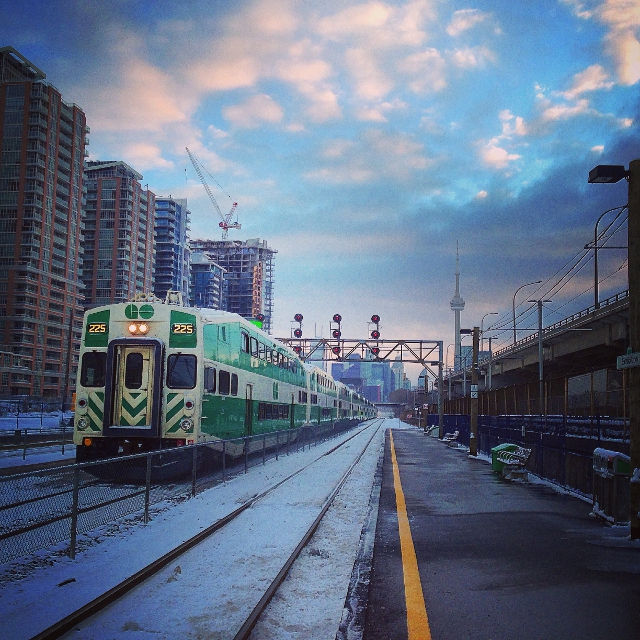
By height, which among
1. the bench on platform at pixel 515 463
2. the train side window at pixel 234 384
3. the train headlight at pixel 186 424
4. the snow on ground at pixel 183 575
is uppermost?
the train side window at pixel 234 384

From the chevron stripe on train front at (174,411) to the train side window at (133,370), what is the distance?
0.85 m

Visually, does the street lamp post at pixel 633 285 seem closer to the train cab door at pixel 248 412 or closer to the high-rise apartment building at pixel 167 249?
the train cab door at pixel 248 412

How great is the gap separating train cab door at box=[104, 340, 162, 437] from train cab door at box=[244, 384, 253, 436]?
5019mm

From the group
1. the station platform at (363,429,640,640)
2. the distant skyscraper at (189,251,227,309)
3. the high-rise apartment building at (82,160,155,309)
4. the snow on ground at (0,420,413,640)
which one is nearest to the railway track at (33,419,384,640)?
the snow on ground at (0,420,413,640)

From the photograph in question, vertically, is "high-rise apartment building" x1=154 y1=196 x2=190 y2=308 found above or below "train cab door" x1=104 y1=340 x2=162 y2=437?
above

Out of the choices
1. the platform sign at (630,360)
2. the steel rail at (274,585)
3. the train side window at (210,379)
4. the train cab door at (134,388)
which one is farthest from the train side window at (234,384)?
the platform sign at (630,360)

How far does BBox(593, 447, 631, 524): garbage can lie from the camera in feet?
31.8

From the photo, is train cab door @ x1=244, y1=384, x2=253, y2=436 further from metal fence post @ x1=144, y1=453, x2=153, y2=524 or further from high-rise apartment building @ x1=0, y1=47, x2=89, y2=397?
high-rise apartment building @ x1=0, y1=47, x2=89, y2=397

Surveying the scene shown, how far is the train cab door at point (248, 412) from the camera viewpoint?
1900 cm

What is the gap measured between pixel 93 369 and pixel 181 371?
2102mm

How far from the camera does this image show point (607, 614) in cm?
564

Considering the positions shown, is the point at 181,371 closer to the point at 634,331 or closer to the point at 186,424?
the point at 186,424

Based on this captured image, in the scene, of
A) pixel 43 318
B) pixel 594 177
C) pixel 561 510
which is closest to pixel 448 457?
pixel 561 510

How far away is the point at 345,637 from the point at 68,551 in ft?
Answer: 13.5
